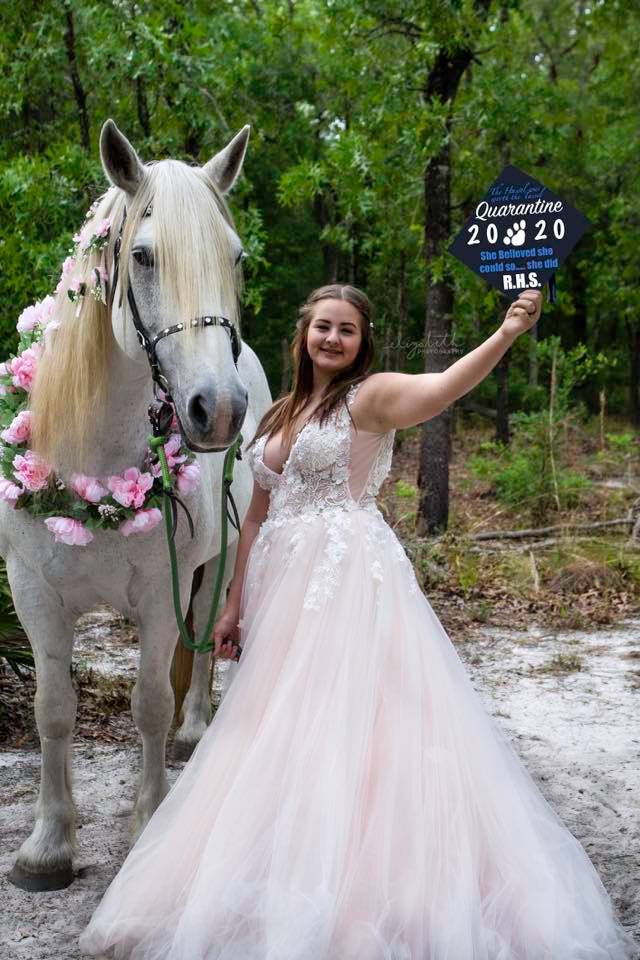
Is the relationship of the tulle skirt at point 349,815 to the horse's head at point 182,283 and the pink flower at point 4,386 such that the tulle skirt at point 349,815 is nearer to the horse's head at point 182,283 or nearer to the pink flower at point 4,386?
→ the horse's head at point 182,283

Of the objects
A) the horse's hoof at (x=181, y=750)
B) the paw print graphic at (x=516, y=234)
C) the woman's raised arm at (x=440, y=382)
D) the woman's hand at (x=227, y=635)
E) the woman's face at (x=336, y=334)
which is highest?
the paw print graphic at (x=516, y=234)

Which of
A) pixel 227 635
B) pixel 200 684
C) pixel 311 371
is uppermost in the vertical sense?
pixel 311 371

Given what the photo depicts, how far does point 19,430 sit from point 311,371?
2.92 feet

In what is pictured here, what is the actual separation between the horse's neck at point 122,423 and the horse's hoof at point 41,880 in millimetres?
1250

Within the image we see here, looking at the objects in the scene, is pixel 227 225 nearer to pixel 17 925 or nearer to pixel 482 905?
pixel 482 905

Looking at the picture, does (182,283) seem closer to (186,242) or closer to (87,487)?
(186,242)

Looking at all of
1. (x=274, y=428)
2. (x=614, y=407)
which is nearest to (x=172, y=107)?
(x=274, y=428)

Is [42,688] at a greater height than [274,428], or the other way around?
[274,428]

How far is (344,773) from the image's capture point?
226cm

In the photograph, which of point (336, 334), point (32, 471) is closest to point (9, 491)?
point (32, 471)

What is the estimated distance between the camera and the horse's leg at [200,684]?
12.9ft

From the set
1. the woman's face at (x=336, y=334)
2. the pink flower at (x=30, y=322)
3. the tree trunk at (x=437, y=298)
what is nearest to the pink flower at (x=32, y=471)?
the pink flower at (x=30, y=322)

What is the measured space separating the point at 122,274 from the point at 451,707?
1.45 m

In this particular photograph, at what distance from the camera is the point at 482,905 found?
7.10 feet
